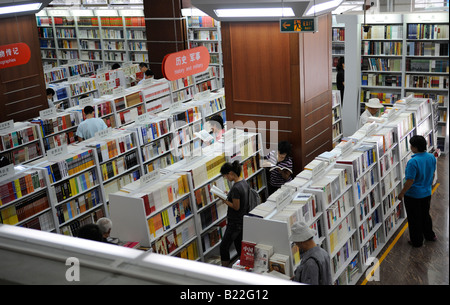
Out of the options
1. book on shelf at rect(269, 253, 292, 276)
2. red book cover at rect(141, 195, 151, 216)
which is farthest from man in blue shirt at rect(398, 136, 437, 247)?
red book cover at rect(141, 195, 151, 216)

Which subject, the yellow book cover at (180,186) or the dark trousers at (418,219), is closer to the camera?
the yellow book cover at (180,186)

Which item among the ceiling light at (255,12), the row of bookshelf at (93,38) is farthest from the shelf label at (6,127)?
the row of bookshelf at (93,38)

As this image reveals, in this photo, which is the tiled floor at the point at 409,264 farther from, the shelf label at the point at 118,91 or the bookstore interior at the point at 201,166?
the shelf label at the point at 118,91

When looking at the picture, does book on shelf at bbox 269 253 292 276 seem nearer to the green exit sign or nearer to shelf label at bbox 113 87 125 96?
the green exit sign

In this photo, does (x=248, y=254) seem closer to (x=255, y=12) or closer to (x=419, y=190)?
(x=419, y=190)

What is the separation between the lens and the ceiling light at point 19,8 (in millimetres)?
9877

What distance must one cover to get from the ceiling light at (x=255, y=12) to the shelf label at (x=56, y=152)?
287 cm

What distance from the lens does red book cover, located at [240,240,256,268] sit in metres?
4.93

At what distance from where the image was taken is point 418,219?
6.78 metres

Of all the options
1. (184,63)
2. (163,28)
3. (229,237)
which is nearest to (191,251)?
(229,237)

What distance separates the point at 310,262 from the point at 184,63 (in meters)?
6.14

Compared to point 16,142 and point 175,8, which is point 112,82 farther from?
point 16,142

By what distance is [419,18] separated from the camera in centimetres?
1050
